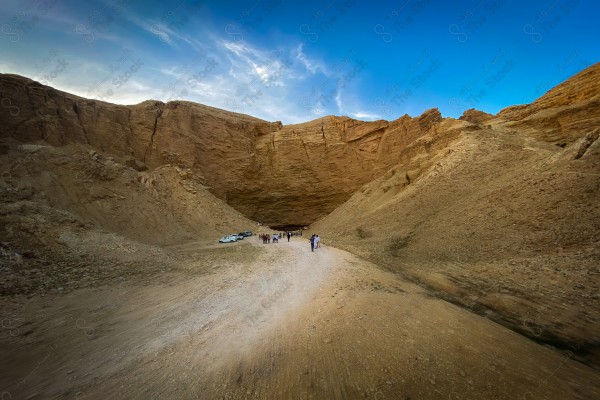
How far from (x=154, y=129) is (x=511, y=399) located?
48.4m

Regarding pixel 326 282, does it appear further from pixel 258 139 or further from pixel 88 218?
pixel 258 139

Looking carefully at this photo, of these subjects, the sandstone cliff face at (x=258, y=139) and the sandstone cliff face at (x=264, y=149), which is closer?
the sandstone cliff face at (x=258, y=139)

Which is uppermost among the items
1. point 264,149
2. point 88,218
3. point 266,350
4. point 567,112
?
point 264,149

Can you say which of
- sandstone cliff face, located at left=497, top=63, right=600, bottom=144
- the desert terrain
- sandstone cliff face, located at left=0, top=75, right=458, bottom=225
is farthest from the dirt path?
sandstone cliff face, located at left=0, top=75, right=458, bottom=225

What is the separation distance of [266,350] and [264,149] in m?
46.8

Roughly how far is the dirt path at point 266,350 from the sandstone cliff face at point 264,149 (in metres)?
36.4

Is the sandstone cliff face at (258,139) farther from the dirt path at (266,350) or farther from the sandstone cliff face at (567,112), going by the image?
the dirt path at (266,350)

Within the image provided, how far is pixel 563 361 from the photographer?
256 inches

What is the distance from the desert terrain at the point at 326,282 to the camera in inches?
210

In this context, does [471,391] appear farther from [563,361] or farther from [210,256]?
[210,256]

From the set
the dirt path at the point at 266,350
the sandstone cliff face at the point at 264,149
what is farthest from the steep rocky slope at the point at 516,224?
the sandstone cliff face at the point at 264,149

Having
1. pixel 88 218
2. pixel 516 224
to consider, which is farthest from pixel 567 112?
pixel 88 218

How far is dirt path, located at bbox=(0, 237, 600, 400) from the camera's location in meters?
4.90

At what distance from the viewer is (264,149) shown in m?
50.6
